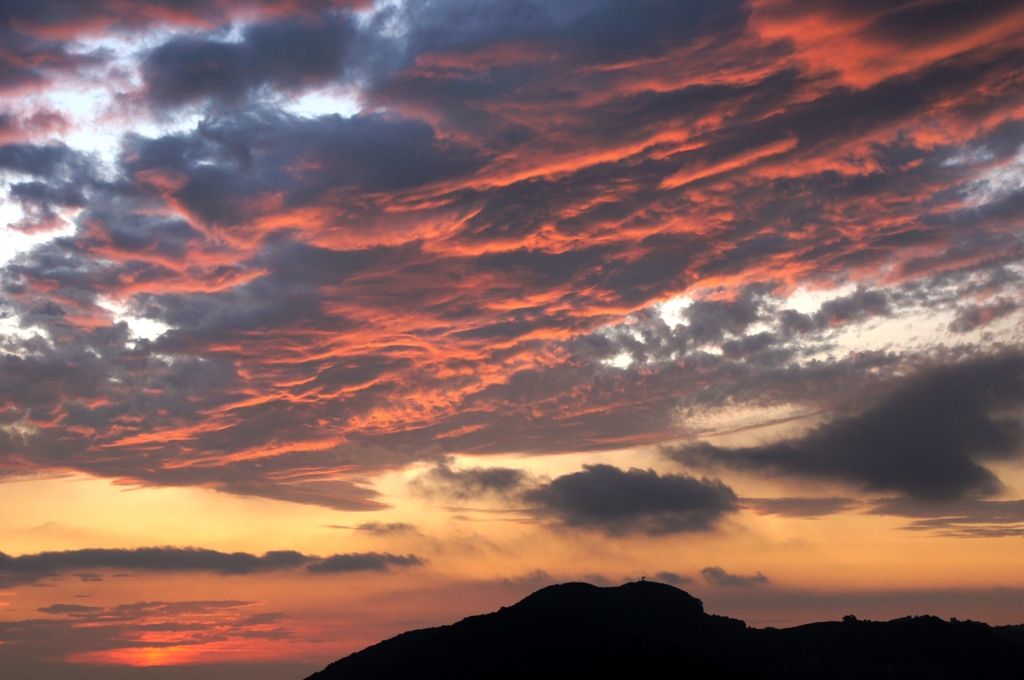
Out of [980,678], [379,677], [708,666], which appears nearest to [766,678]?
[708,666]

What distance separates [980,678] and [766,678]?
69937mm

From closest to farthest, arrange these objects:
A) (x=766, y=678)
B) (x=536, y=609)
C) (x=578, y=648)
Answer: (x=766, y=678) < (x=578, y=648) < (x=536, y=609)

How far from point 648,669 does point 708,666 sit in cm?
1074

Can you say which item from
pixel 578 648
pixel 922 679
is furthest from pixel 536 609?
pixel 922 679

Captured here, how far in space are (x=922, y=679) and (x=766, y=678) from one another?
2469 inches

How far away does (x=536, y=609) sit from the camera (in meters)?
196

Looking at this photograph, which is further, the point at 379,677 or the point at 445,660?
the point at 379,677

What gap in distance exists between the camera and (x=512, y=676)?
168750 mm

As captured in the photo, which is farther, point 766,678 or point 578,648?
point 578,648

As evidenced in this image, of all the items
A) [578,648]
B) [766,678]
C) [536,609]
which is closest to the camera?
[766,678]

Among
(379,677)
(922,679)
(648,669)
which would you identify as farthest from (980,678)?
(379,677)

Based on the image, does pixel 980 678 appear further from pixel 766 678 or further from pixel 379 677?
pixel 379 677

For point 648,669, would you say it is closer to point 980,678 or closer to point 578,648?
→ point 578,648

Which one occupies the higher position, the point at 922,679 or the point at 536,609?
the point at 536,609
